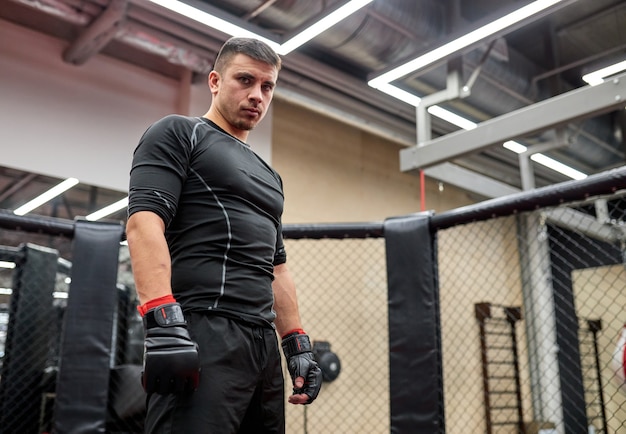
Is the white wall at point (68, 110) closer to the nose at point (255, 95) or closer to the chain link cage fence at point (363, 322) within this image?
the chain link cage fence at point (363, 322)

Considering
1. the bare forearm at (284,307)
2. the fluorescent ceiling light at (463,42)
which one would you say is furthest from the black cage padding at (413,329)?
the fluorescent ceiling light at (463,42)

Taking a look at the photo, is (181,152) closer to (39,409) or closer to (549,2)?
(39,409)

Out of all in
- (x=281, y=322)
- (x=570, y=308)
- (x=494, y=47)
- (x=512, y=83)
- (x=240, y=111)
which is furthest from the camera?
(x=570, y=308)

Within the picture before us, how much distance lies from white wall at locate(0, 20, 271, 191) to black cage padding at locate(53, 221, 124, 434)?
1.97 m

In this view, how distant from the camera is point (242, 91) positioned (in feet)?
4.62

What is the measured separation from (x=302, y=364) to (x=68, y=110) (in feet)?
11.5

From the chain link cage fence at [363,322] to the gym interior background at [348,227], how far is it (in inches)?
0.5

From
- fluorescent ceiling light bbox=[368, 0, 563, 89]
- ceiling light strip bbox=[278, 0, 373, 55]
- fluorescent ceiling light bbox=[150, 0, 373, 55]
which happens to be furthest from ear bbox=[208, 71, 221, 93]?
fluorescent ceiling light bbox=[368, 0, 563, 89]

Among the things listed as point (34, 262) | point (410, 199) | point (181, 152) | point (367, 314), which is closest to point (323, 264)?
point (367, 314)

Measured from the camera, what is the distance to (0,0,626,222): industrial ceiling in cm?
397

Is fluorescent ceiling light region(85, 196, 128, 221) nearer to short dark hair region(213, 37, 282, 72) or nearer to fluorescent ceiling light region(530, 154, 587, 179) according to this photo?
short dark hair region(213, 37, 282, 72)

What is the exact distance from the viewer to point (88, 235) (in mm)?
2467

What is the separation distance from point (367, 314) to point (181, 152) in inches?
182

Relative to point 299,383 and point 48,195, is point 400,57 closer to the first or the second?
point 48,195
